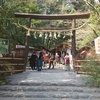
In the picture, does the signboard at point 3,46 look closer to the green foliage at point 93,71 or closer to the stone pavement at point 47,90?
the stone pavement at point 47,90

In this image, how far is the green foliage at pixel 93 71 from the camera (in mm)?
9195

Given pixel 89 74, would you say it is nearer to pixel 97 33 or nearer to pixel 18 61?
pixel 18 61

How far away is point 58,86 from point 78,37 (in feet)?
59.4

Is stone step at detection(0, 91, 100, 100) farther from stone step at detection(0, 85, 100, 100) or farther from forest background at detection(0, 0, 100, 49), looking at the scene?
forest background at detection(0, 0, 100, 49)

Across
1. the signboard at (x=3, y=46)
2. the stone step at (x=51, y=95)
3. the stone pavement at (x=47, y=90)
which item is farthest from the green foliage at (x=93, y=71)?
the signboard at (x=3, y=46)

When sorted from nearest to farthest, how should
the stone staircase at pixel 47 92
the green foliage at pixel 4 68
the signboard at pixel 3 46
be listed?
the stone staircase at pixel 47 92 < the green foliage at pixel 4 68 < the signboard at pixel 3 46

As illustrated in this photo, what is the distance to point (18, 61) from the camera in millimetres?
13570

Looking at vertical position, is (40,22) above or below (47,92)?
above

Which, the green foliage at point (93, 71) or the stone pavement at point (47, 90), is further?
the green foliage at point (93, 71)

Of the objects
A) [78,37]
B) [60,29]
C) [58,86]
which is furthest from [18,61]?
[78,37]

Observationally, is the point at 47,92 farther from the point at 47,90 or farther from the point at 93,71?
the point at 93,71

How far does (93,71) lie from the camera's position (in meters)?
9.48

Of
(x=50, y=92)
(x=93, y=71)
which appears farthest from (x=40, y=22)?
(x=50, y=92)

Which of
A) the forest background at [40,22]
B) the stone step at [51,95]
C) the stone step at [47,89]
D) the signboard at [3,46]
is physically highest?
the forest background at [40,22]
